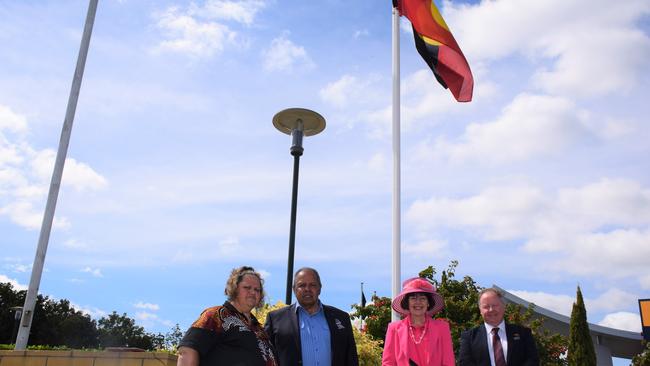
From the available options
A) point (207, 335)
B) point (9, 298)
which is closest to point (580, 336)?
point (207, 335)

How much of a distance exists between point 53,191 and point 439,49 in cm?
709

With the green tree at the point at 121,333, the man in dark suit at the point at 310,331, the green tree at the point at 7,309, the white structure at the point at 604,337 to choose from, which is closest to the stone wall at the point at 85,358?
the man in dark suit at the point at 310,331

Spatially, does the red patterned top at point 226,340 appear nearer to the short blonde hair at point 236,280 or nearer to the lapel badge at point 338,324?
the short blonde hair at point 236,280

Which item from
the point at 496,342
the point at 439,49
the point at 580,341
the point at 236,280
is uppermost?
the point at 439,49

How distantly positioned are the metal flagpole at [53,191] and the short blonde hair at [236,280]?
550cm

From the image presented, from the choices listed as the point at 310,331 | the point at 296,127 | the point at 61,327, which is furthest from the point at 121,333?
the point at 310,331

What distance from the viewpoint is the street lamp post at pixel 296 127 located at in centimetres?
985

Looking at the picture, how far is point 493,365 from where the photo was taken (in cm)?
499

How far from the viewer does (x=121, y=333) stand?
4750cm

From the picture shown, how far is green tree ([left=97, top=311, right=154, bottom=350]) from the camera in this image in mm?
46312

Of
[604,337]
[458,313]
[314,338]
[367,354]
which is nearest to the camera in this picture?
[314,338]

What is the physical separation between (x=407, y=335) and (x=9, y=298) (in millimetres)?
39712

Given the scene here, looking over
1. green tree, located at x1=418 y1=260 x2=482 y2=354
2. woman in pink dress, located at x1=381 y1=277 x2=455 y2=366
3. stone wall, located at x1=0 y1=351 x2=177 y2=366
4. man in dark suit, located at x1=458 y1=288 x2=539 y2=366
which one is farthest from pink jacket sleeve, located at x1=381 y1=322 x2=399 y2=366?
green tree, located at x1=418 y1=260 x2=482 y2=354

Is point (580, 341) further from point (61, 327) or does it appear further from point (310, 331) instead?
point (61, 327)
